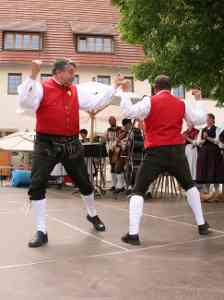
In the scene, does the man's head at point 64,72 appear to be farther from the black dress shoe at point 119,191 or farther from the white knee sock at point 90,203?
the black dress shoe at point 119,191

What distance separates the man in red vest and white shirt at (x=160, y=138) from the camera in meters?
6.41

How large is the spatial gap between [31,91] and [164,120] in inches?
62.1

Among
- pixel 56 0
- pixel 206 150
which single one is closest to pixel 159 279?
pixel 206 150

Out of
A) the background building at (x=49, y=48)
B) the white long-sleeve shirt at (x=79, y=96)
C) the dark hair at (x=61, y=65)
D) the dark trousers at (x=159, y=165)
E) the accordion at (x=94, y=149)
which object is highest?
the background building at (x=49, y=48)

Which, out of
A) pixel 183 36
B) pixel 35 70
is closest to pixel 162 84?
pixel 35 70

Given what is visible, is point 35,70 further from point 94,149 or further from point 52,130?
point 94,149

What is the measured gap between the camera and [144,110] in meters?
6.41

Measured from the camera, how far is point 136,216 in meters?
6.32

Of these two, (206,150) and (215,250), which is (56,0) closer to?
(206,150)

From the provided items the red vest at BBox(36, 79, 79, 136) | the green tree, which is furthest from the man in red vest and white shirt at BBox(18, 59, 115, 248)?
the green tree

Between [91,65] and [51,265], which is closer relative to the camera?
[51,265]

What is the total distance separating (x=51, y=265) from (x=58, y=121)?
5.81 ft

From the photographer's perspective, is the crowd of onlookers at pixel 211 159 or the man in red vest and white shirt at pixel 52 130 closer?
the man in red vest and white shirt at pixel 52 130

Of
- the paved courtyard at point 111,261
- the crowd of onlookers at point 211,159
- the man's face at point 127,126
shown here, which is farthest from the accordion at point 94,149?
the paved courtyard at point 111,261
